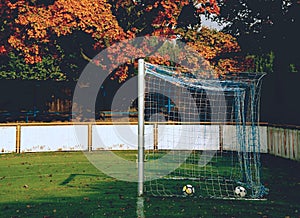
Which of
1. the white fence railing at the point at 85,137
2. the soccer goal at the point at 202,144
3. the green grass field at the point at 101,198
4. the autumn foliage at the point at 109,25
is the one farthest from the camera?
the autumn foliage at the point at 109,25

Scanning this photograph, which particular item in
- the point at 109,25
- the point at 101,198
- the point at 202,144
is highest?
the point at 109,25

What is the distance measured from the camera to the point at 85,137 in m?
19.6

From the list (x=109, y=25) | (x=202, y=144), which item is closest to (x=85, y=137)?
(x=202, y=144)

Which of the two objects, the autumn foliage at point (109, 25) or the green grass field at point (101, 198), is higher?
the autumn foliage at point (109, 25)

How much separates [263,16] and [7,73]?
988 inches

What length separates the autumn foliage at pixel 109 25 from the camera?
64.7ft

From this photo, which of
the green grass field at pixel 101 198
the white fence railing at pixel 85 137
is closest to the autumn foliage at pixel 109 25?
the white fence railing at pixel 85 137

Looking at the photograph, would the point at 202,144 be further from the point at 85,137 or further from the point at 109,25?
the point at 109,25

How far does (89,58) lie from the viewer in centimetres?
2334

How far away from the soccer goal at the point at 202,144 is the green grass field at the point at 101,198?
0.60m

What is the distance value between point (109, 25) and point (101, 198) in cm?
1265

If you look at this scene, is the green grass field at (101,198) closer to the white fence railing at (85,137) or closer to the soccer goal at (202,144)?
the soccer goal at (202,144)

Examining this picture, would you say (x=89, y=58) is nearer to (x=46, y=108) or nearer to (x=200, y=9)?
(x=200, y=9)

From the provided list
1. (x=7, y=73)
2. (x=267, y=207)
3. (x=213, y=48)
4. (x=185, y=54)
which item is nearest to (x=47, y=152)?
(x=185, y=54)
